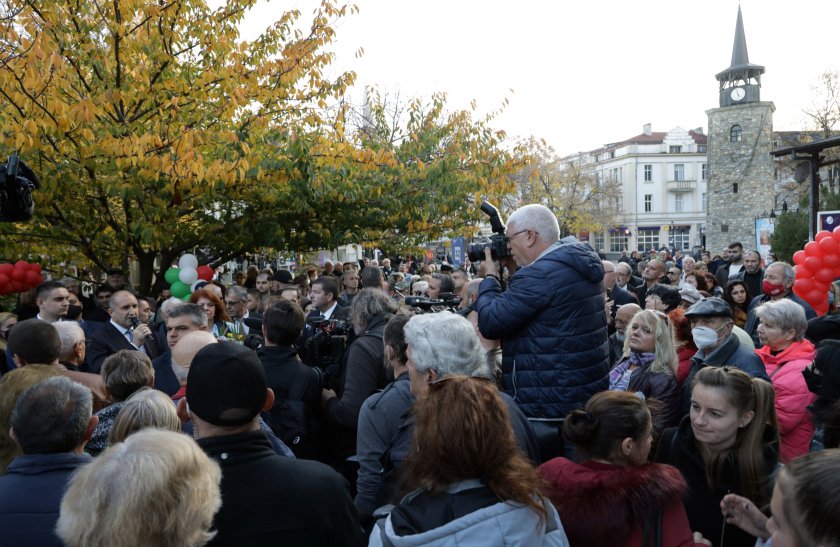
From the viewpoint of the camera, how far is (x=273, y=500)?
203 cm

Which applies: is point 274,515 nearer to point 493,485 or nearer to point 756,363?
point 493,485

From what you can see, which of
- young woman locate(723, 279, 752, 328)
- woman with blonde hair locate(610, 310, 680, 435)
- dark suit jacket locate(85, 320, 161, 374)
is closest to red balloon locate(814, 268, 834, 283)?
young woman locate(723, 279, 752, 328)

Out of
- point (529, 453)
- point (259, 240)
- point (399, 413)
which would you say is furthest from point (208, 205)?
point (529, 453)

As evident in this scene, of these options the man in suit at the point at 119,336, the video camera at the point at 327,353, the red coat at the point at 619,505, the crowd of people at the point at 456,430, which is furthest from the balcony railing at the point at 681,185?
the red coat at the point at 619,505

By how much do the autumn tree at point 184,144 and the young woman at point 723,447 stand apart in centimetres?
542

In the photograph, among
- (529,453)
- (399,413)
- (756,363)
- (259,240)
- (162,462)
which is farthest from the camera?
(259,240)

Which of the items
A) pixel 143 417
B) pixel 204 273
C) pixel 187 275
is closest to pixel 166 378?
pixel 143 417

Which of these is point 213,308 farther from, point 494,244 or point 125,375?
point 494,244

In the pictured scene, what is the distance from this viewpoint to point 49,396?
8.52 ft

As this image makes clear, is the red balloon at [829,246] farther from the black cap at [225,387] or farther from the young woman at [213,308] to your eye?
the black cap at [225,387]

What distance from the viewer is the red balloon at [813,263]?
826cm

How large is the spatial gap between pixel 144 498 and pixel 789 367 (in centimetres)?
381

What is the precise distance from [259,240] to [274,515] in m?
7.64

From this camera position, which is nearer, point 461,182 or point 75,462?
point 75,462
